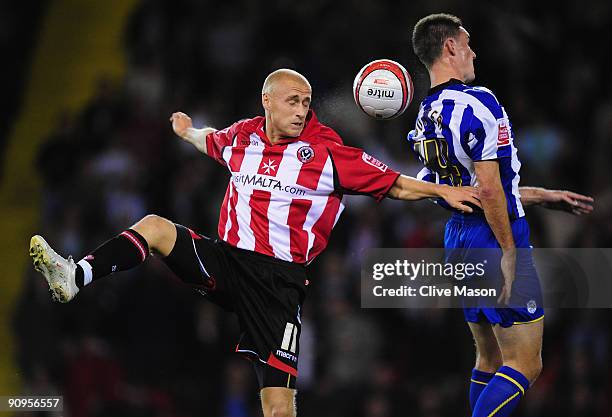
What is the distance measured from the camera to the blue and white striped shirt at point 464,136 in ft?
20.6

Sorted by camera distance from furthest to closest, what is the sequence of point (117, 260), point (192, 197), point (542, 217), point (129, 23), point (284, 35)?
point (129, 23)
point (284, 35)
point (192, 197)
point (542, 217)
point (117, 260)

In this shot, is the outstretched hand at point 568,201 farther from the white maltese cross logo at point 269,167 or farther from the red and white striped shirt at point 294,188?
the white maltese cross logo at point 269,167

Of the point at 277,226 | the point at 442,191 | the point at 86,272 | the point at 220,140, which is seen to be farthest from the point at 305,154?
the point at 86,272

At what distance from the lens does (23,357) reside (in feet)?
35.7

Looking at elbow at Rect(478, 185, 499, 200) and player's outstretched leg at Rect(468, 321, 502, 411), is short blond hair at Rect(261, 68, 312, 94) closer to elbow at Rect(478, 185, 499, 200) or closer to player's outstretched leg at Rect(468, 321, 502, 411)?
elbow at Rect(478, 185, 499, 200)

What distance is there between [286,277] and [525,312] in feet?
4.64

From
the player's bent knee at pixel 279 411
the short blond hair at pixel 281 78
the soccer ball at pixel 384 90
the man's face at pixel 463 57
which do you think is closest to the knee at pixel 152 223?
the short blond hair at pixel 281 78

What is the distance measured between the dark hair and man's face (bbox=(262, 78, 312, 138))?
2.39ft

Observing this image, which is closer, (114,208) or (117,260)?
(117,260)

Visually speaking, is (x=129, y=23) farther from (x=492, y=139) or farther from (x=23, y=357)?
(x=492, y=139)

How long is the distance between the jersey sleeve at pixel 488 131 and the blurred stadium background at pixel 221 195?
7.82 feet

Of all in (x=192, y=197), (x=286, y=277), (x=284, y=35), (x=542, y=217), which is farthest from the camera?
(x=284, y=35)

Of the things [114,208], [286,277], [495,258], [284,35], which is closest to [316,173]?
[286,277]

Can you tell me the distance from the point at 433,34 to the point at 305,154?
3.40 ft
